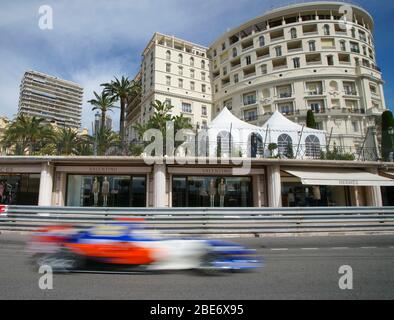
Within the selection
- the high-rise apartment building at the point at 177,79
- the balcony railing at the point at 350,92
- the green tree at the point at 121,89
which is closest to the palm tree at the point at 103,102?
the green tree at the point at 121,89

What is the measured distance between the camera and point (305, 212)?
34.4 ft

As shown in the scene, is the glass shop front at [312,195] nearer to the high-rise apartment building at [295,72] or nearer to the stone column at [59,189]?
the stone column at [59,189]

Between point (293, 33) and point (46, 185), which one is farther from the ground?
point (293, 33)

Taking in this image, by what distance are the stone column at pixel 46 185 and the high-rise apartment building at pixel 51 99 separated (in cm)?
13389

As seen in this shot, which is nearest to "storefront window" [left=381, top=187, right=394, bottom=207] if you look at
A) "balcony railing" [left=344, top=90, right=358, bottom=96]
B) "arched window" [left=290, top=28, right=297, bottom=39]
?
"balcony railing" [left=344, top=90, right=358, bottom=96]

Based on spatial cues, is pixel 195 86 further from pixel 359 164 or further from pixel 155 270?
pixel 155 270

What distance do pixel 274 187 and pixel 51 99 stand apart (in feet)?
581

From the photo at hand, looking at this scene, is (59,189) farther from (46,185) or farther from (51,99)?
(51,99)

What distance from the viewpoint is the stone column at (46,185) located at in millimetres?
→ 14125

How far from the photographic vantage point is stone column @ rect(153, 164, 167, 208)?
1421 centimetres

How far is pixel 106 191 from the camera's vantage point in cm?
1536

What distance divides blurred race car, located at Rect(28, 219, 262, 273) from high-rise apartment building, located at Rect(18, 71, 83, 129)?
144 metres

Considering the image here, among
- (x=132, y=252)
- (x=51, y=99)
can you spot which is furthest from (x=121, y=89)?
(x=51, y=99)
